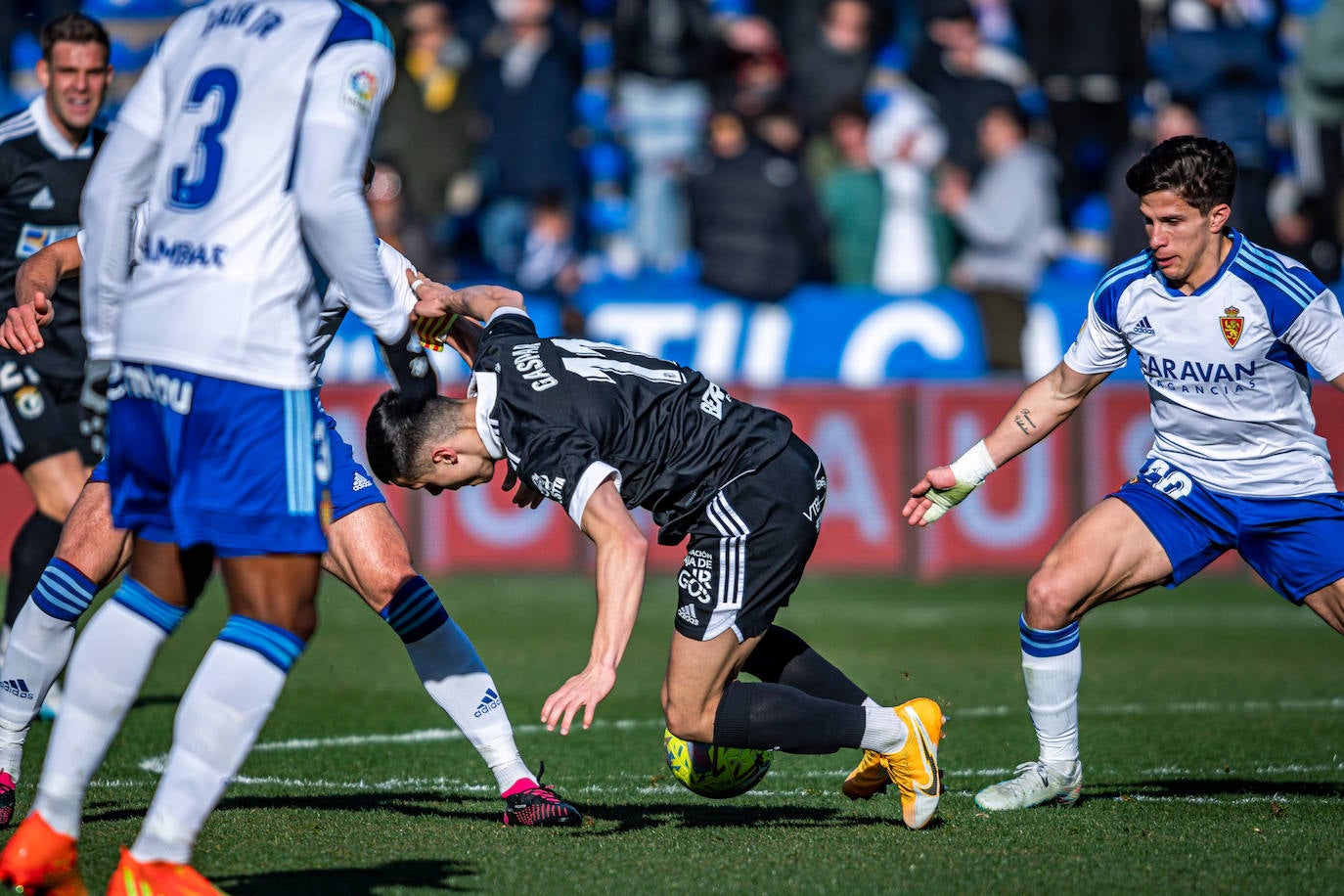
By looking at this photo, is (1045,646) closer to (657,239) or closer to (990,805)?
(990,805)

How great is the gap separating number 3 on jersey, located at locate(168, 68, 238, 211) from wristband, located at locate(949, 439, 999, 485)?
3.16m

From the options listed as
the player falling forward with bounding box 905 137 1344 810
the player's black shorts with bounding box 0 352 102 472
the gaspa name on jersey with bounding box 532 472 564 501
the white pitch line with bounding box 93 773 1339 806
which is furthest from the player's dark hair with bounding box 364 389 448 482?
the player's black shorts with bounding box 0 352 102 472

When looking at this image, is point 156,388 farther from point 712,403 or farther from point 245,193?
point 712,403

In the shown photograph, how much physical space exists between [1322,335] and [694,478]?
233 cm

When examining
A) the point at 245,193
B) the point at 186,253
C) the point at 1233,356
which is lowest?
the point at 1233,356

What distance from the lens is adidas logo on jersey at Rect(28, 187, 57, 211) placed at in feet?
25.6

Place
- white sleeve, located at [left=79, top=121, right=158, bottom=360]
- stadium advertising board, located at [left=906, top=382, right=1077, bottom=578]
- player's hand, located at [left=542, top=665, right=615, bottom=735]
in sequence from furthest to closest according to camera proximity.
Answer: stadium advertising board, located at [left=906, top=382, right=1077, bottom=578]
player's hand, located at [left=542, top=665, right=615, bottom=735]
white sleeve, located at [left=79, top=121, right=158, bottom=360]

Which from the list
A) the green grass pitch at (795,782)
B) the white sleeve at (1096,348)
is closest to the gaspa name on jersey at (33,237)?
the green grass pitch at (795,782)

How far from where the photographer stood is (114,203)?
183 inches

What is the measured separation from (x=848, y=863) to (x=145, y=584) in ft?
7.49

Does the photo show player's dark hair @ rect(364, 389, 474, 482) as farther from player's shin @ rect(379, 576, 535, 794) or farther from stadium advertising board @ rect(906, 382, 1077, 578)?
stadium advertising board @ rect(906, 382, 1077, 578)

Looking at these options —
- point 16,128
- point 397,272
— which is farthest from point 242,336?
point 16,128

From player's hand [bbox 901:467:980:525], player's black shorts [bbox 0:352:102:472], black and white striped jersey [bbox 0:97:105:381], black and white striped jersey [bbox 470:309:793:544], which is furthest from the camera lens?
player's black shorts [bbox 0:352:102:472]

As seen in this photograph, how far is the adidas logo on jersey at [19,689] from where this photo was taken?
593 centimetres
